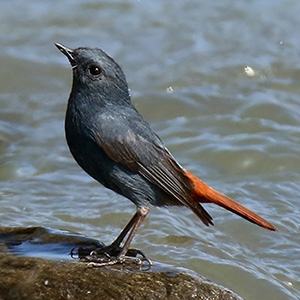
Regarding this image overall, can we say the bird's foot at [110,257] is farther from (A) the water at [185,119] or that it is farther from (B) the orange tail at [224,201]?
(A) the water at [185,119]

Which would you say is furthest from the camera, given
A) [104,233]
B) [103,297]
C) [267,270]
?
[104,233]

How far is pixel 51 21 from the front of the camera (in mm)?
11656

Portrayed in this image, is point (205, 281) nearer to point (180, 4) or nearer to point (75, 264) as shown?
point (75, 264)

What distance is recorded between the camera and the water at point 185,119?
731cm

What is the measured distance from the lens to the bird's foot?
523 cm

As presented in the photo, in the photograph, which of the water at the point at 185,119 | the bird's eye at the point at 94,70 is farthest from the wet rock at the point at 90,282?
the water at the point at 185,119

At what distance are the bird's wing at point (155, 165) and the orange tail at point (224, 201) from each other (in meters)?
0.06

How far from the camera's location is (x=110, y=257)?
211 inches

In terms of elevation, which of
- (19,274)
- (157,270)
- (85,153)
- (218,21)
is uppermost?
(218,21)

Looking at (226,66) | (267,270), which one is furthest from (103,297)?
Answer: (226,66)

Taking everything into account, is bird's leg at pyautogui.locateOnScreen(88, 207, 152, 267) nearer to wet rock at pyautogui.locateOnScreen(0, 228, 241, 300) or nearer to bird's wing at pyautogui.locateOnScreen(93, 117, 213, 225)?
wet rock at pyautogui.locateOnScreen(0, 228, 241, 300)

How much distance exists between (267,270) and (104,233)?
4.77 ft

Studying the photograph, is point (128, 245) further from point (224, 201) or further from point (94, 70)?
point (94, 70)

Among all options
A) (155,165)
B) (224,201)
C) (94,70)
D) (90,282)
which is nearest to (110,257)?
(90,282)
